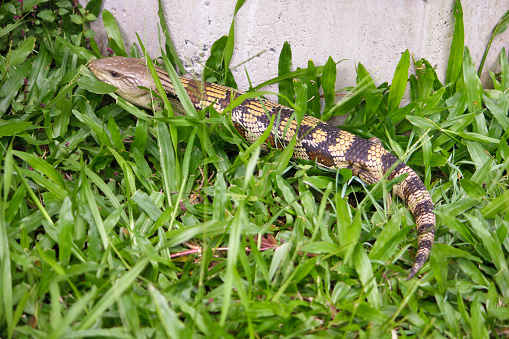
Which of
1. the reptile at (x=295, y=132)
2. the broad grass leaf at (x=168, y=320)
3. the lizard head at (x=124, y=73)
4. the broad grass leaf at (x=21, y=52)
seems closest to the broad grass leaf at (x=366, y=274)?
the reptile at (x=295, y=132)

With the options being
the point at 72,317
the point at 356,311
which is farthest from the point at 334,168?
the point at 72,317

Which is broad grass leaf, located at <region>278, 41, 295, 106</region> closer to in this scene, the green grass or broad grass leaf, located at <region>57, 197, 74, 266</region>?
the green grass

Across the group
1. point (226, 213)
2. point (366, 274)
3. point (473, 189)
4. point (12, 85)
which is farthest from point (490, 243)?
point (12, 85)

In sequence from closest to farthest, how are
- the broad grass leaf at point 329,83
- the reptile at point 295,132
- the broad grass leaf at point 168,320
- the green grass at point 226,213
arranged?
1. the broad grass leaf at point 168,320
2. the green grass at point 226,213
3. the reptile at point 295,132
4. the broad grass leaf at point 329,83

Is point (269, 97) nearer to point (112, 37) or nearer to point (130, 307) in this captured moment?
point (112, 37)

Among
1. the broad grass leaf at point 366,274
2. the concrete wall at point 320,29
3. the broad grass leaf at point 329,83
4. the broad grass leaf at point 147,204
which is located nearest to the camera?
the broad grass leaf at point 366,274

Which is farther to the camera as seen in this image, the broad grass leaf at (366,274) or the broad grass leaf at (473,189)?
the broad grass leaf at (473,189)

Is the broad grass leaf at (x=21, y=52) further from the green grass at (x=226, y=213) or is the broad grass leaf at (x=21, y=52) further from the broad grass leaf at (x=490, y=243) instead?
the broad grass leaf at (x=490, y=243)

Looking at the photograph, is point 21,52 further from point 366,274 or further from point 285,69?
point 366,274

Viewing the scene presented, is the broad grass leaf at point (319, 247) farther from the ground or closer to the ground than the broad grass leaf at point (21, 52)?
closer to the ground
